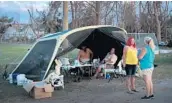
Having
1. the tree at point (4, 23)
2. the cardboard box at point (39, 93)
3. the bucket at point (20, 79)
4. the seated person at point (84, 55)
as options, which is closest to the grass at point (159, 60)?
the seated person at point (84, 55)

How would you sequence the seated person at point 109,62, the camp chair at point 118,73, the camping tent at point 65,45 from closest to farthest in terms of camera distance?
the camping tent at point 65,45 → the camp chair at point 118,73 → the seated person at point 109,62

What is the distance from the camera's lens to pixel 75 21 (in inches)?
1770

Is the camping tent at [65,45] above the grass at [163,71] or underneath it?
above

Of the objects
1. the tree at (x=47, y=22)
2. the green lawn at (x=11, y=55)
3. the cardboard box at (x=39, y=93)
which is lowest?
the cardboard box at (x=39, y=93)

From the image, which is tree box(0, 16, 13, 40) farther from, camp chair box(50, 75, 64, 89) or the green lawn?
camp chair box(50, 75, 64, 89)

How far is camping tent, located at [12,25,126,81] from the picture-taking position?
448 inches

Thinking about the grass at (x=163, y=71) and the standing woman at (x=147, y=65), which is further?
the grass at (x=163, y=71)

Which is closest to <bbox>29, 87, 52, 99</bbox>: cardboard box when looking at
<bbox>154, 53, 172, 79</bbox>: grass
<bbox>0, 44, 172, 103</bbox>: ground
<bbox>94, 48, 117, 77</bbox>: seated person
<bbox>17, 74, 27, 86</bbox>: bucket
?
<bbox>0, 44, 172, 103</bbox>: ground

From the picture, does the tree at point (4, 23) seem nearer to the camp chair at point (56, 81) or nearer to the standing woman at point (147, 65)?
the camp chair at point (56, 81)

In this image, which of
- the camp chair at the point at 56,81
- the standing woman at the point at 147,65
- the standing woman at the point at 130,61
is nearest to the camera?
the standing woman at the point at 147,65

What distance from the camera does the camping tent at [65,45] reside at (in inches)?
448

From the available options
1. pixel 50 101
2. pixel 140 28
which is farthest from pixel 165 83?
pixel 140 28

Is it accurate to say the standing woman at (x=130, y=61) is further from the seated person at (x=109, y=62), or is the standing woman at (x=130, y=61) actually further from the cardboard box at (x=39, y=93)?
the seated person at (x=109, y=62)

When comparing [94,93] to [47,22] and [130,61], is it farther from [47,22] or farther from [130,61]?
[47,22]
